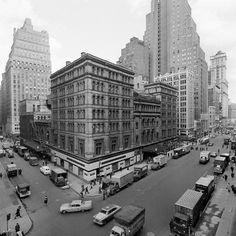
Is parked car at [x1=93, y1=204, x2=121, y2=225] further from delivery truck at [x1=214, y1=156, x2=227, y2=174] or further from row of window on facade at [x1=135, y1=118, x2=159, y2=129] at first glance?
row of window on facade at [x1=135, y1=118, x2=159, y2=129]

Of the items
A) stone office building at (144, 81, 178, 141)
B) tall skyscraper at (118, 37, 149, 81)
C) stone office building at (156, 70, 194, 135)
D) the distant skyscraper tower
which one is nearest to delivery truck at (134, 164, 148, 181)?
stone office building at (144, 81, 178, 141)

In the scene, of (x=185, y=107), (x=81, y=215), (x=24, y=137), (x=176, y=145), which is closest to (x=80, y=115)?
(x=81, y=215)

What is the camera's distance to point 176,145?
260 feet

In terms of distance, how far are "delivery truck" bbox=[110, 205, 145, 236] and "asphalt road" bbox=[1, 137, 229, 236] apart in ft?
5.43

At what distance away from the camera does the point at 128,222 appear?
1834 centimetres

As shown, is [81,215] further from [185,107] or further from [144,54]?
[144,54]

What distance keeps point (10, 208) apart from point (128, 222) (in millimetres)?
19025

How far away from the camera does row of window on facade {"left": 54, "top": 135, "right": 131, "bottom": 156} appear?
41.0 m

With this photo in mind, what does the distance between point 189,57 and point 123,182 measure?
11842cm

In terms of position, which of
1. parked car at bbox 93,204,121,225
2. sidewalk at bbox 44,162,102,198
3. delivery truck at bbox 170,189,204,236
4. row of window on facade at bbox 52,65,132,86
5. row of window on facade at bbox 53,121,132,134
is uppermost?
row of window on facade at bbox 52,65,132,86

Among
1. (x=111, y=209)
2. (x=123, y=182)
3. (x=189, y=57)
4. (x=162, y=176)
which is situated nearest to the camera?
(x=111, y=209)

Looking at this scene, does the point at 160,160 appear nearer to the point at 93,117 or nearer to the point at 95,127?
the point at 95,127

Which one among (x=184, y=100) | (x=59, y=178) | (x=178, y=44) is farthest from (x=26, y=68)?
(x=59, y=178)

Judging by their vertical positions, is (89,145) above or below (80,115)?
below
